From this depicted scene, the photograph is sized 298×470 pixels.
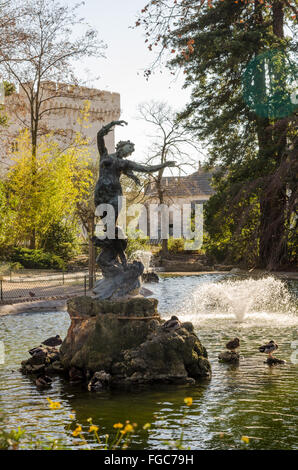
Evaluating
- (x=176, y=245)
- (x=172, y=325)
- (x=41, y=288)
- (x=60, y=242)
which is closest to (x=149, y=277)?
(x=41, y=288)

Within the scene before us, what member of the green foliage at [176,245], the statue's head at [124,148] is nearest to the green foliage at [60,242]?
the green foliage at [176,245]

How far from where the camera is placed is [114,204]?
10039mm

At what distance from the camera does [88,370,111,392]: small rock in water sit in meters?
8.27

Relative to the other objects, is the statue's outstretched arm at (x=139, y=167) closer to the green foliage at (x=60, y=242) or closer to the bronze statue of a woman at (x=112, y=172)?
the bronze statue of a woman at (x=112, y=172)

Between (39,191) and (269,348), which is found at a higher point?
(39,191)

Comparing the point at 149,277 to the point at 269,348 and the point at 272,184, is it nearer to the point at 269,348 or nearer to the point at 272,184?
the point at 272,184

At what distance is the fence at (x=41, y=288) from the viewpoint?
17.7 meters

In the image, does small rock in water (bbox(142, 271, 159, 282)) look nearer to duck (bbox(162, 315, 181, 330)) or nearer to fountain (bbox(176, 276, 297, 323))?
fountain (bbox(176, 276, 297, 323))

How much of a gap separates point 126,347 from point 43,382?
47.7 inches

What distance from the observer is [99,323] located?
9.05 meters

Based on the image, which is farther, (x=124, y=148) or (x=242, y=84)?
(x=242, y=84)
